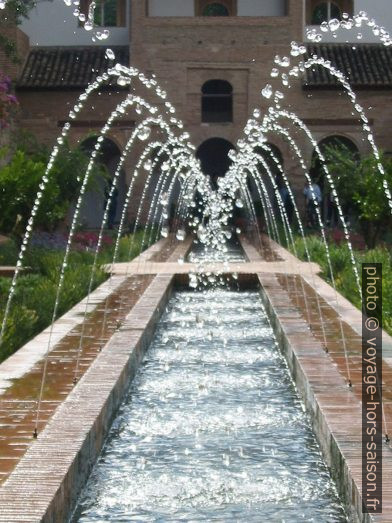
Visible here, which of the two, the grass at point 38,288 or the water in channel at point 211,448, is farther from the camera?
the grass at point 38,288

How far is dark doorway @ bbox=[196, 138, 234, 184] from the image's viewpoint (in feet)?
98.7

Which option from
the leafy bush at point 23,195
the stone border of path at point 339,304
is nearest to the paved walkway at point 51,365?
the stone border of path at point 339,304

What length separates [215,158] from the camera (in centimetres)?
3033

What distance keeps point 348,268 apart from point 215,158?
18.4 meters

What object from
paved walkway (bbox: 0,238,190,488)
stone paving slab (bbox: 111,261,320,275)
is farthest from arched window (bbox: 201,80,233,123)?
paved walkway (bbox: 0,238,190,488)

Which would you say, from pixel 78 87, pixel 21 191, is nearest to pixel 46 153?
pixel 78 87

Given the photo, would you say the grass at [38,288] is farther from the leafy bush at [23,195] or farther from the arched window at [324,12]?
the arched window at [324,12]

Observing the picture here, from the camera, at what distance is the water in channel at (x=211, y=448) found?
4.47 metres

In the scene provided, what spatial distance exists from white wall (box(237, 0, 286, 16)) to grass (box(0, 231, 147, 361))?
1295 centimetres

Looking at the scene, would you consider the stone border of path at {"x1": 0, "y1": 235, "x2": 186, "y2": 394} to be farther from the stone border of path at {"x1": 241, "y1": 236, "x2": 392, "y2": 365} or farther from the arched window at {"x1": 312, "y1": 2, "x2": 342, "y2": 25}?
the arched window at {"x1": 312, "y1": 2, "x2": 342, "y2": 25}

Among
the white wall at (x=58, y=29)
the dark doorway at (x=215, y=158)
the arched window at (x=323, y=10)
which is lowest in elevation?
the dark doorway at (x=215, y=158)

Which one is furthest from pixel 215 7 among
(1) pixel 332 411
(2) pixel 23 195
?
(1) pixel 332 411

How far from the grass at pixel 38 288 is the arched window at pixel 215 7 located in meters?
13.1

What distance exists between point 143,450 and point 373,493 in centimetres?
169
